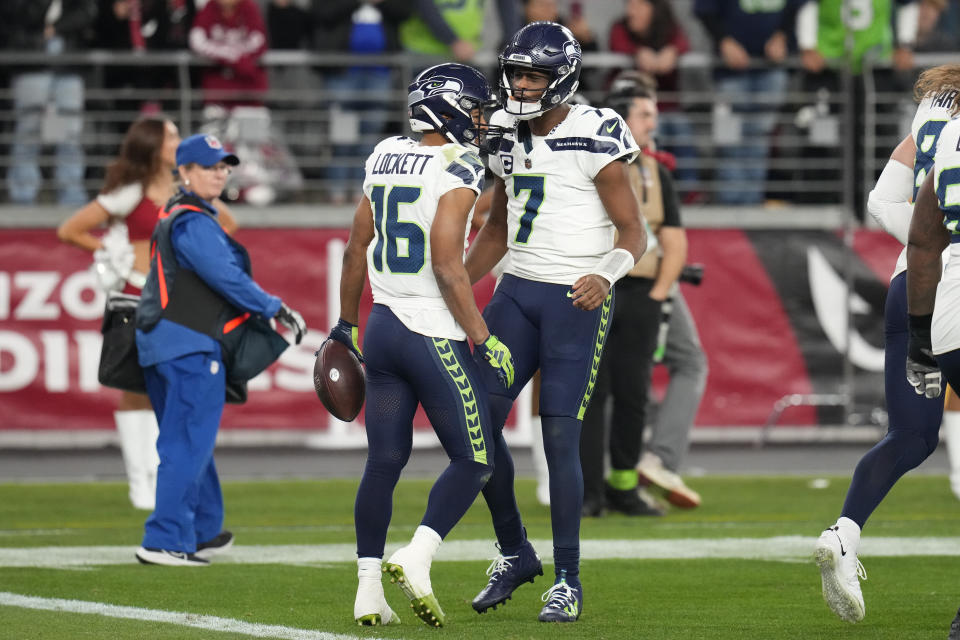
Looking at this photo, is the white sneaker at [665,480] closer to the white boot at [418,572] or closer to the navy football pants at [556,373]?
the navy football pants at [556,373]

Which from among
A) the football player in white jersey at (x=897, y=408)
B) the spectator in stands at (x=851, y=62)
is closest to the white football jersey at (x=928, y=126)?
the football player in white jersey at (x=897, y=408)

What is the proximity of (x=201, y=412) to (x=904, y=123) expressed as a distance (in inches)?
351

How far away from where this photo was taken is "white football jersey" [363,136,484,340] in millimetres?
5621

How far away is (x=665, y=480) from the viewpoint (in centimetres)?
952

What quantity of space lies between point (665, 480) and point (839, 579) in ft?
13.4

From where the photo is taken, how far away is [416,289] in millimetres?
5680

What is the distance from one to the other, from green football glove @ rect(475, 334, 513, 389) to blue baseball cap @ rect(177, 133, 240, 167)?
2.34 metres

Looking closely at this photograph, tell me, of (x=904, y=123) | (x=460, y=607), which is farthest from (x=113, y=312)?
(x=904, y=123)

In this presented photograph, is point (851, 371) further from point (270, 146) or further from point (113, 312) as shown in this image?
point (113, 312)

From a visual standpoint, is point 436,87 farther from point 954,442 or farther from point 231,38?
point 231,38

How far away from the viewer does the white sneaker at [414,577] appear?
17.6 ft

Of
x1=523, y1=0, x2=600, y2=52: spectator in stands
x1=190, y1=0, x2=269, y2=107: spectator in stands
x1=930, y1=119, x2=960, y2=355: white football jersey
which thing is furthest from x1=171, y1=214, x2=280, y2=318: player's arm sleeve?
x1=190, y1=0, x2=269, y2=107: spectator in stands

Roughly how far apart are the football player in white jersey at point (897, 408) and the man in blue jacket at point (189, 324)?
9.48 feet

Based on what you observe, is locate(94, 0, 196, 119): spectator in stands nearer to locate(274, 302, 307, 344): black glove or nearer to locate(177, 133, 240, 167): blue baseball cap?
locate(177, 133, 240, 167): blue baseball cap
